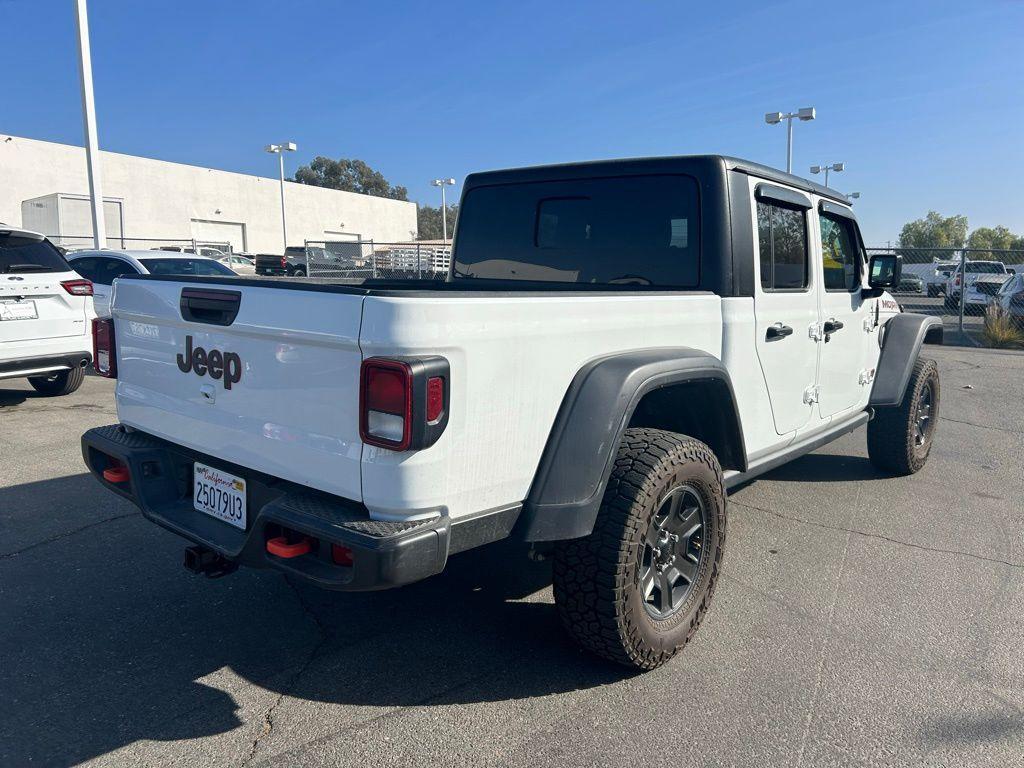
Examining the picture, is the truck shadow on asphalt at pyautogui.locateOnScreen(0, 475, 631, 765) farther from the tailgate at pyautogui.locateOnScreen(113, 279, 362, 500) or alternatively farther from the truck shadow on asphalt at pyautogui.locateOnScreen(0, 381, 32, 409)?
the truck shadow on asphalt at pyautogui.locateOnScreen(0, 381, 32, 409)

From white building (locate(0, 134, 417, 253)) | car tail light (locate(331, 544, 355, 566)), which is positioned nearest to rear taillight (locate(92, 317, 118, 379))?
car tail light (locate(331, 544, 355, 566))

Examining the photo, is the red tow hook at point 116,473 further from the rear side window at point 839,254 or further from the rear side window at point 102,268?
the rear side window at point 102,268

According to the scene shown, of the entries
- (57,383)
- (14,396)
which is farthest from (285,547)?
(14,396)

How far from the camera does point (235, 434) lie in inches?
107

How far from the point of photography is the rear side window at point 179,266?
9.77 meters

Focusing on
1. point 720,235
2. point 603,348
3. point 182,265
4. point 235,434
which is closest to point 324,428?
point 235,434

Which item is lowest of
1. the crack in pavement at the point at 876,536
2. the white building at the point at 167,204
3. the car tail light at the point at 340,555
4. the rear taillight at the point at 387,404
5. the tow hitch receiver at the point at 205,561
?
the crack in pavement at the point at 876,536

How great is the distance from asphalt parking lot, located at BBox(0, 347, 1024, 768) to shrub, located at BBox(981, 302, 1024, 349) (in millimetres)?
11673

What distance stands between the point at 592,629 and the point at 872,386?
133 inches

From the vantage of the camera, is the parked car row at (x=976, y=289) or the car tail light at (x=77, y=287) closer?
the car tail light at (x=77, y=287)

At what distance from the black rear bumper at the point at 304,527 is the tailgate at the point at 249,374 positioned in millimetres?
69

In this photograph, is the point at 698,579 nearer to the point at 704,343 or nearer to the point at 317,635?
the point at 704,343

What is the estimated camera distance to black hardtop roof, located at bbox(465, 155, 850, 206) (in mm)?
3510

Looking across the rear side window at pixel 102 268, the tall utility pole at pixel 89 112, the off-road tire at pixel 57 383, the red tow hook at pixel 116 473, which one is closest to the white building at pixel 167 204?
the tall utility pole at pixel 89 112
